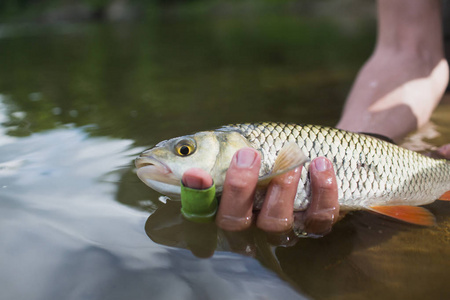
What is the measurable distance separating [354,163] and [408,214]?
330mm

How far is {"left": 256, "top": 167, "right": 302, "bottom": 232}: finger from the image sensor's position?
169 centimetres

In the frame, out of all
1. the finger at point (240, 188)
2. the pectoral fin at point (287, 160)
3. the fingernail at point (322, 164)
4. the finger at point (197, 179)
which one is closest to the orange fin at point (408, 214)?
the fingernail at point (322, 164)

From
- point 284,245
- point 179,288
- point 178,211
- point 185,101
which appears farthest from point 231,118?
point 179,288

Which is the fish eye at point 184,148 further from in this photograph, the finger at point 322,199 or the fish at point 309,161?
the finger at point 322,199

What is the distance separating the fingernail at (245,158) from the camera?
1.64 metres

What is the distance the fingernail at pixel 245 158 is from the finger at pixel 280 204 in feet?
A: 0.42

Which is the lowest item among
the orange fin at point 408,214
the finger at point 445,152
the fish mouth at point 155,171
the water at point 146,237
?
the water at point 146,237

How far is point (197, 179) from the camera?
161cm

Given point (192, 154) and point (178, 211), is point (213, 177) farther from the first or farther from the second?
point (178, 211)

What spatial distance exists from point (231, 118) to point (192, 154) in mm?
1822

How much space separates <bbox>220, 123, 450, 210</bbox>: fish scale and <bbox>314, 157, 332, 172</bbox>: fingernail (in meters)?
0.07

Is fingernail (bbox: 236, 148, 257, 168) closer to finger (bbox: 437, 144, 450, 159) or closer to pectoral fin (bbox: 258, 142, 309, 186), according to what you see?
pectoral fin (bbox: 258, 142, 309, 186)

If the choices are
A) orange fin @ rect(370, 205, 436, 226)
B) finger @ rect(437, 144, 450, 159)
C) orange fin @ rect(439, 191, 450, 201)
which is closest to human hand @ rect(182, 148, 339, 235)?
orange fin @ rect(370, 205, 436, 226)

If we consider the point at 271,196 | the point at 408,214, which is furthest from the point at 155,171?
the point at 408,214
